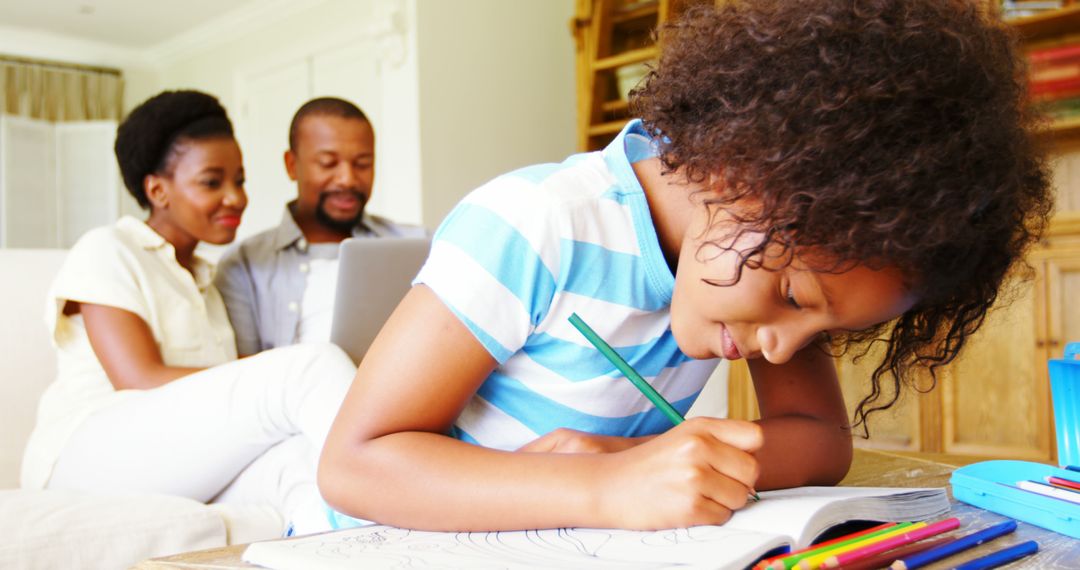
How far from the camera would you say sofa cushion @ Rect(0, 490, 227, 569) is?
986mm

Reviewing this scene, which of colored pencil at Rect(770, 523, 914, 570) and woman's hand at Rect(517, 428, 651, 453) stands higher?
woman's hand at Rect(517, 428, 651, 453)

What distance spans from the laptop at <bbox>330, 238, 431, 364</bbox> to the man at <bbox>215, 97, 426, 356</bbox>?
61 centimetres

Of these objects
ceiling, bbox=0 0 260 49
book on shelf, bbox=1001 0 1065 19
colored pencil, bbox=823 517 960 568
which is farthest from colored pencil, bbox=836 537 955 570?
ceiling, bbox=0 0 260 49

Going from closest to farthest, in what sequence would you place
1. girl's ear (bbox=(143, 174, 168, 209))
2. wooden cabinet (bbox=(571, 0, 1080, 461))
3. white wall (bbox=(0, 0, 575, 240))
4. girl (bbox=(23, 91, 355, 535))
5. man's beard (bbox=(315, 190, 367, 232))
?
girl (bbox=(23, 91, 355, 535)) < girl's ear (bbox=(143, 174, 168, 209)) < man's beard (bbox=(315, 190, 367, 232)) < wooden cabinet (bbox=(571, 0, 1080, 461)) < white wall (bbox=(0, 0, 575, 240))

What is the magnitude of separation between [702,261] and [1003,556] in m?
0.25

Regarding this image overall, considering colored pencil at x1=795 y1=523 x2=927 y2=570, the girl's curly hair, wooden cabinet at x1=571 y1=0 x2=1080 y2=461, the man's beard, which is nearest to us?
colored pencil at x1=795 y1=523 x2=927 y2=570

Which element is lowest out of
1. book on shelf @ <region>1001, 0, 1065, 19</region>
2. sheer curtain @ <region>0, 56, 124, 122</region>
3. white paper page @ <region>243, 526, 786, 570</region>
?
white paper page @ <region>243, 526, 786, 570</region>

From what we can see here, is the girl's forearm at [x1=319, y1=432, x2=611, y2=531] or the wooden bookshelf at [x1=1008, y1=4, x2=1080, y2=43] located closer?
the girl's forearm at [x1=319, y1=432, x2=611, y2=531]

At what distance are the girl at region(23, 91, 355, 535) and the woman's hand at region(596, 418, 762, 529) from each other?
335 millimetres

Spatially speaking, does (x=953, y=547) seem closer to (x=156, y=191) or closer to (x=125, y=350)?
(x=125, y=350)

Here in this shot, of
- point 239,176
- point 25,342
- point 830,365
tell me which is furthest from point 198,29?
point 830,365

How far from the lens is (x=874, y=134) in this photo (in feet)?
1.73

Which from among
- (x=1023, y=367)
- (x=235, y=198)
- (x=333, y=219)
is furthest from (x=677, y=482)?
(x=1023, y=367)

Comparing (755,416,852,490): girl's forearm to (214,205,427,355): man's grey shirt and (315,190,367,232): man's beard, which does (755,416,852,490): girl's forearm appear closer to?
(214,205,427,355): man's grey shirt
